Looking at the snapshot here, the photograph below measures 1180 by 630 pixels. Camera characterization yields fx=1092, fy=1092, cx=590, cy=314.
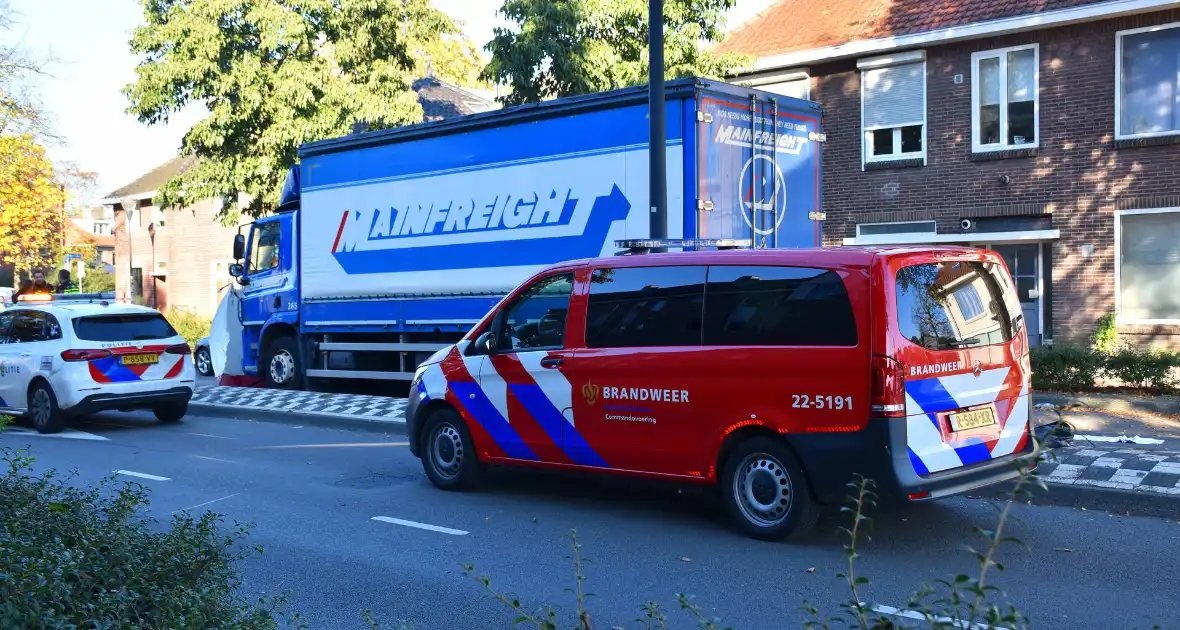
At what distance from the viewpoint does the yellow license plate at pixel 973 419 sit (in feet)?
22.1

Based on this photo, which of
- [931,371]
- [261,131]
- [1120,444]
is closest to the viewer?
[931,371]

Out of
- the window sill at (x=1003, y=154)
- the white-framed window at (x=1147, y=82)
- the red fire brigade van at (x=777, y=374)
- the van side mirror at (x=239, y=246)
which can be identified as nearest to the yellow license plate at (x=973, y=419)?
the red fire brigade van at (x=777, y=374)

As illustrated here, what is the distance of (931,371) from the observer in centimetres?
657

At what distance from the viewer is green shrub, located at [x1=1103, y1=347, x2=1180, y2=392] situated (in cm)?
1299

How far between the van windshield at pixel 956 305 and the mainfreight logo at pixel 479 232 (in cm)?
557

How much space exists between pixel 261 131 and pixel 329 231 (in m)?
7.57

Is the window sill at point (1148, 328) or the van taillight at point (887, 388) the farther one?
the window sill at point (1148, 328)

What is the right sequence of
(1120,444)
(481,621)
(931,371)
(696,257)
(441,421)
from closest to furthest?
1. (481,621)
2. (931,371)
3. (696,257)
4. (441,421)
5. (1120,444)

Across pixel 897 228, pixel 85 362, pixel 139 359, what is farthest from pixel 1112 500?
pixel 897 228

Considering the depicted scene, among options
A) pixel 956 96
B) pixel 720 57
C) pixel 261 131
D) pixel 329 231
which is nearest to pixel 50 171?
pixel 261 131

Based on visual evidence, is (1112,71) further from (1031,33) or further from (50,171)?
(50,171)

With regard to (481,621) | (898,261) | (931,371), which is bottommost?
(481,621)

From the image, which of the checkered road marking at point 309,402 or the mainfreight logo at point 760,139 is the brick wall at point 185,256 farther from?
the mainfreight logo at point 760,139

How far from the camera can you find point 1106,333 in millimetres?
17094
